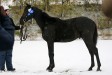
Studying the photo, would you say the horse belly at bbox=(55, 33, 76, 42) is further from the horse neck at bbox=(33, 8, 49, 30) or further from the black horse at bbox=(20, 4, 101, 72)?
the horse neck at bbox=(33, 8, 49, 30)

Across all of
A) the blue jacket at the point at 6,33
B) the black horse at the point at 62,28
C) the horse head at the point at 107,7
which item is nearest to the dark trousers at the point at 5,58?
the blue jacket at the point at 6,33

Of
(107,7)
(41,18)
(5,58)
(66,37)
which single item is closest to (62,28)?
(66,37)

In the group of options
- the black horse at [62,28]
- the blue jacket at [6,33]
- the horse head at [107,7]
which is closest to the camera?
the horse head at [107,7]

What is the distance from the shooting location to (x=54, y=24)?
277 inches

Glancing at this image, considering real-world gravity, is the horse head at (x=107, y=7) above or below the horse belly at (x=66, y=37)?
above

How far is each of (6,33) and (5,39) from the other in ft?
0.47

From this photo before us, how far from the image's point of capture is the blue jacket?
6234mm

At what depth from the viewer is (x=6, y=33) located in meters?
6.32

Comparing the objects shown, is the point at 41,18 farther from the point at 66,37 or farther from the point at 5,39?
the point at 5,39

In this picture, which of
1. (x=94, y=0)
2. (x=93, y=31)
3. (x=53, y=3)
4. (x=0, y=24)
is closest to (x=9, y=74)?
(x=0, y=24)

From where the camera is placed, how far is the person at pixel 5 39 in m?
6.25

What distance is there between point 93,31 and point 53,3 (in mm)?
22800

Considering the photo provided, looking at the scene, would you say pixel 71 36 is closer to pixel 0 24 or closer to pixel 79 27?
pixel 79 27

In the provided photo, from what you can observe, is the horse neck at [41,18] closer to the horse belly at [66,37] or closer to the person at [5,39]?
the horse belly at [66,37]
